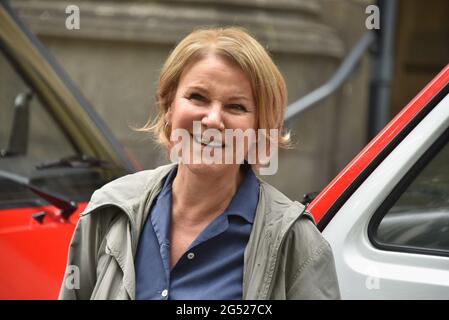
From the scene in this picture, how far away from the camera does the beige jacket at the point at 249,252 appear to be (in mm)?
1767

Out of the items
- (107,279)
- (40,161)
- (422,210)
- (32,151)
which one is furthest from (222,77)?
(32,151)

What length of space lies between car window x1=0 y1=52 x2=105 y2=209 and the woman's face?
131cm

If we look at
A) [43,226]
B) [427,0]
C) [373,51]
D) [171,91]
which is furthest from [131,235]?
[427,0]

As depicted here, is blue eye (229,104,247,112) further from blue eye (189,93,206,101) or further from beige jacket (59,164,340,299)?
beige jacket (59,164,340,299)

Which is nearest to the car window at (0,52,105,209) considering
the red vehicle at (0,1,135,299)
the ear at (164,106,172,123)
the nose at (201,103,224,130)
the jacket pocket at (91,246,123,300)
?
the red vehicle at (0,1,135,299)

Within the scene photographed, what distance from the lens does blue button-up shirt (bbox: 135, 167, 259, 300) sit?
179cm

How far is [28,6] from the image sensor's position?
7.15 m

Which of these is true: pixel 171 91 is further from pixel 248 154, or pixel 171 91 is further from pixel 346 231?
pixel 346 231

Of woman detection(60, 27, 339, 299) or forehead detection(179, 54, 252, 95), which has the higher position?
forehead detection(179, 54, 252, 95)

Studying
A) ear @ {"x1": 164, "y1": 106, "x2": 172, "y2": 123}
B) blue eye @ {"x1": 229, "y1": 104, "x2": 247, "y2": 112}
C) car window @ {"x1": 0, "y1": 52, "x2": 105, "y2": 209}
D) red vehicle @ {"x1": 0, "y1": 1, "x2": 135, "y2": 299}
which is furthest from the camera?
car window @ {"x1": 0, "y1": 52, "x2": 105, "y2": 209}

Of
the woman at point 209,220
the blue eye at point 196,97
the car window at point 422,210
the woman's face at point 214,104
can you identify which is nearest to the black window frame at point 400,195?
the car window at point 422,210

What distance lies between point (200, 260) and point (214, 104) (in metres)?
0.36

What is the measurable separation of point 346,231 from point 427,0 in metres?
7.25

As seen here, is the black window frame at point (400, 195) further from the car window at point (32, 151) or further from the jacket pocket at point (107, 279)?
the car window at point (32, 151)
